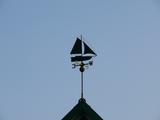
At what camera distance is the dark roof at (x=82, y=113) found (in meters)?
22.2

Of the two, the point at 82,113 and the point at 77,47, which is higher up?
the point at 77,47

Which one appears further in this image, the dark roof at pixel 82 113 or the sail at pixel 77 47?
the sail at pixel 77 47

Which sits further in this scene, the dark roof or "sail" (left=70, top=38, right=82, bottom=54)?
"sail" (left=70, top=38, right=82, bottom=54)

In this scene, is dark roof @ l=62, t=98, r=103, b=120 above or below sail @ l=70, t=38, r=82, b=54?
below

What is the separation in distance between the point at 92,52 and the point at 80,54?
1081 millimetres

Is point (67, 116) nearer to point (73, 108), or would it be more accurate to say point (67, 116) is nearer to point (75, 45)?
point (73, 108)

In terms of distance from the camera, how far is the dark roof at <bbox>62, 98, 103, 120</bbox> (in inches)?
872

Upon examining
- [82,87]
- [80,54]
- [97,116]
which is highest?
[80,54]

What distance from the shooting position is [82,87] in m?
23.1

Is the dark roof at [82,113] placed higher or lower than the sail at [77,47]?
lower

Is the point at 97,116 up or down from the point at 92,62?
down

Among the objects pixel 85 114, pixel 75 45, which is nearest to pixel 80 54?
pixel 75 45

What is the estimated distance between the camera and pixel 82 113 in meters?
22.3

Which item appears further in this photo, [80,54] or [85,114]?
[80,54]
